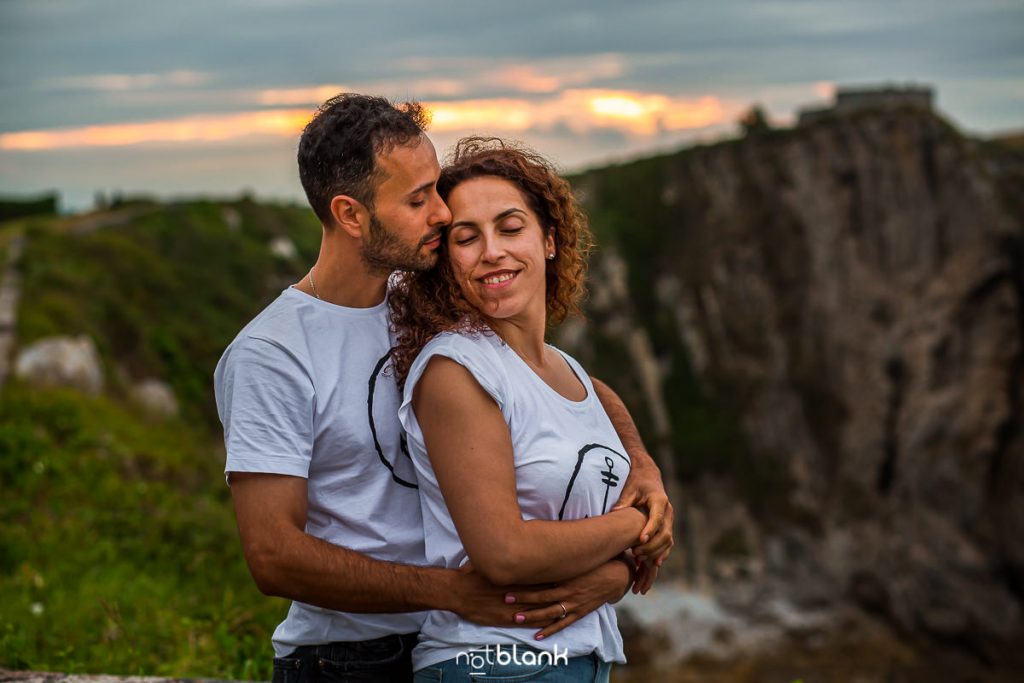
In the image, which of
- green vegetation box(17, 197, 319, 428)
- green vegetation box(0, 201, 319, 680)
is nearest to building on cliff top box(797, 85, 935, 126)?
green vegetation box(17, 197, 319, 428)

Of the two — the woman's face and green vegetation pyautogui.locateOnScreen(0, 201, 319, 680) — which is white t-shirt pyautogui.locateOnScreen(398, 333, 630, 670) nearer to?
the woman's face

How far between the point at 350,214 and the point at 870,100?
54.8 meters

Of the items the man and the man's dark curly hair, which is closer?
the man

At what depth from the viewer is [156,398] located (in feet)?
66.5

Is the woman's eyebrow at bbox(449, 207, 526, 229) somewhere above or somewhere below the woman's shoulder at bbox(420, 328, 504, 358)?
above

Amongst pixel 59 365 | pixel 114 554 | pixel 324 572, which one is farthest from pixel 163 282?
pixel 324 572

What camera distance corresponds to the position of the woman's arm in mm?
3373

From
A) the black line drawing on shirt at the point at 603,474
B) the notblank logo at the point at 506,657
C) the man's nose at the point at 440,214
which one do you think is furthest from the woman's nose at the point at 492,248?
the notblank logo at the point at 506,657

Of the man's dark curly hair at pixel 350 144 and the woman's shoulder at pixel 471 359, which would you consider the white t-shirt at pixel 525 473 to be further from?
the man's dark curly hair at pixel 350 144

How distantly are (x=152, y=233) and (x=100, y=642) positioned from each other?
99.2 ft

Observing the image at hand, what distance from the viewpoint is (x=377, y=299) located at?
13.8 feet

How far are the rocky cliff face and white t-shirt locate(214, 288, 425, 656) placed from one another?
4279cm

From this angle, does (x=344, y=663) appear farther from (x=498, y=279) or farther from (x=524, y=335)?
(x=498, y=279)

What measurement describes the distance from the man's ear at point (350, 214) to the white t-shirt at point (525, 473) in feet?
2.17
